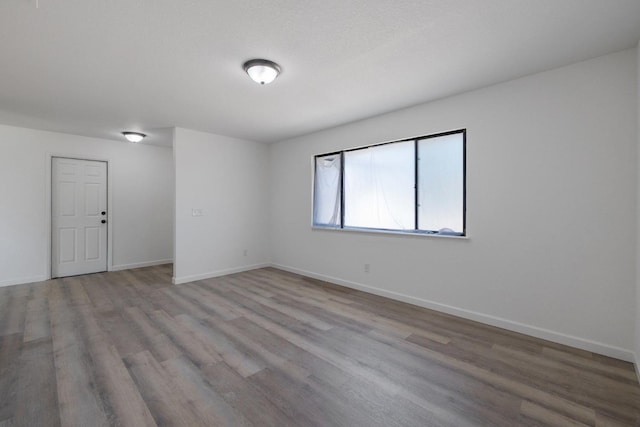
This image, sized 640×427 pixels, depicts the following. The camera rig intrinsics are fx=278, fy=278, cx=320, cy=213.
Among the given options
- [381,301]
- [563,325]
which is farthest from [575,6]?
[381,301]

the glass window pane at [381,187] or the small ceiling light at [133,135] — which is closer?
the glass window pane at [381,187]

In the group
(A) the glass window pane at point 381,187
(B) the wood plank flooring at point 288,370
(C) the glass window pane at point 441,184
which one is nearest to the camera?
(B) the wood plank flooring at point 288,370

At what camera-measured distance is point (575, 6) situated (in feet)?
5.85

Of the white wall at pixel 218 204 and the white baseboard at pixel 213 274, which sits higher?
the white wall at pixel 218 204

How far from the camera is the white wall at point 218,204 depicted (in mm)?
4668

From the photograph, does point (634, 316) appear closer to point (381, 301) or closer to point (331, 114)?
point (381, 301)

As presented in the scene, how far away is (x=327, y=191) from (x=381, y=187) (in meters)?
1.10

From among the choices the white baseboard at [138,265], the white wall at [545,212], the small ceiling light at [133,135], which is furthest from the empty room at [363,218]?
the white baseboard at [138,265]

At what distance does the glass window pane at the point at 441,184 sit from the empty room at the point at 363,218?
1.0 inches

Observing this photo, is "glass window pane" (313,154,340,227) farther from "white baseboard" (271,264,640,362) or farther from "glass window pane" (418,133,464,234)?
"glass window pane" (418,133,464,234)

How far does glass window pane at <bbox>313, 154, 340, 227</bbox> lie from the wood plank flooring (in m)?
1.67

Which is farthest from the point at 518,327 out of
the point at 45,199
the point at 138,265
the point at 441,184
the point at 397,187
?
the point at 45,199

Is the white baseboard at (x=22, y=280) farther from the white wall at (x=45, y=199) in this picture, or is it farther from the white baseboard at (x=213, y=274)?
the white baseboard at (x=213, y=274)

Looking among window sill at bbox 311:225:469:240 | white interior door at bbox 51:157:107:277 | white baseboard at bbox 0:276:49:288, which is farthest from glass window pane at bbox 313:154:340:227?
white baseboard at bbox 0:276:49:288
